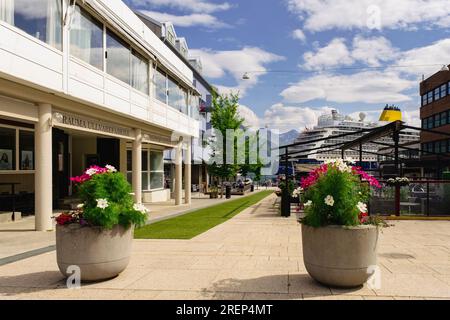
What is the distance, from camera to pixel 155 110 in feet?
69.1

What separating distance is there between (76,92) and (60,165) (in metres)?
8.56

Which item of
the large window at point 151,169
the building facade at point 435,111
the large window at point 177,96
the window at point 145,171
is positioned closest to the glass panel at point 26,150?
the large window at point 151,169

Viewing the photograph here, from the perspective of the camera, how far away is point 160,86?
22.2 m

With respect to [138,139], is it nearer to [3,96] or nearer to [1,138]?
[1,138]

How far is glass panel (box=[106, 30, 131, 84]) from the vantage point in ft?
52.3

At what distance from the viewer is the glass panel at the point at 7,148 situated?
15812 millimetres

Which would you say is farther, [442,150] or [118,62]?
[442,150]

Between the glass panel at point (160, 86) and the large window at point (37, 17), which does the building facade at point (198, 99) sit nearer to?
the glass panel at point (160, 86)

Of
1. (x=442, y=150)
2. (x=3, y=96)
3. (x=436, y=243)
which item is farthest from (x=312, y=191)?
(x=442, y=150)

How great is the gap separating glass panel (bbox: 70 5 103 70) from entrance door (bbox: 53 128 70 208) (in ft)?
21.1

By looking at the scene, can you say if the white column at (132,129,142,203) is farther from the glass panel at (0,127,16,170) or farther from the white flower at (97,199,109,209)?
the white flower at (97,199,109,209)

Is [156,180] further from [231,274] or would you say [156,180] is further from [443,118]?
[443,118]

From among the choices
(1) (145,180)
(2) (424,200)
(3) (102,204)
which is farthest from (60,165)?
(2) (424,200)
